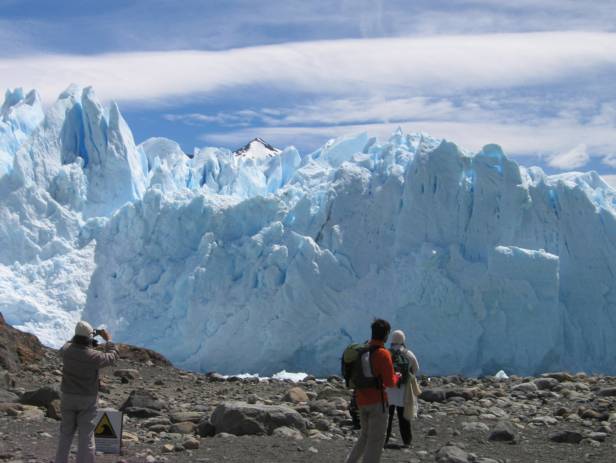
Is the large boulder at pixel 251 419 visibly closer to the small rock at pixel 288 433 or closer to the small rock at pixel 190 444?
the small rock at pixel 288 433

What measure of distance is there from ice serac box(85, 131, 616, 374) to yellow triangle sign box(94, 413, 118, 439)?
1292cm

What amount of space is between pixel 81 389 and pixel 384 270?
14.4 m

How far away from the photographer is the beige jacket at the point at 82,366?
424 cm

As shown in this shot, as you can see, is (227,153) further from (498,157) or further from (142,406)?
(142,406)

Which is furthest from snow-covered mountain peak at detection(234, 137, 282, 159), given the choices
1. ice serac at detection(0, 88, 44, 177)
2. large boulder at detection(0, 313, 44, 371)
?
large boulder at detection(0, 313, 44, 371)

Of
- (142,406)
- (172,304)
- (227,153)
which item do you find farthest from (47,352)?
(227,153)

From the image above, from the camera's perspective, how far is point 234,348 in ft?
60.5

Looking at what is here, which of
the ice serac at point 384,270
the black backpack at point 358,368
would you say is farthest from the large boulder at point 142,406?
the ice serac at point 384,270

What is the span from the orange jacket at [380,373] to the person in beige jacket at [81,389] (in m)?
1.36

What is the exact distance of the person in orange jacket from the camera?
4.30 m

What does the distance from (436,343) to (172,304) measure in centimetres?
637

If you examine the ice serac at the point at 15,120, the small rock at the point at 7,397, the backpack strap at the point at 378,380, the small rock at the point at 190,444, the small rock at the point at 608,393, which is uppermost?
the ice serac at the point at 15,120

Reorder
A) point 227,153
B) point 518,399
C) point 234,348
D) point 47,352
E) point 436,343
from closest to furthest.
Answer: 1. point 518,399
2. point 47,352
3. point 436,343
4. point 234,348
5. point 227,153

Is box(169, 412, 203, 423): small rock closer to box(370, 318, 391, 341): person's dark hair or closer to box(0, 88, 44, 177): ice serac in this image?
box(370, 318, 391, 341): person's dark hair
